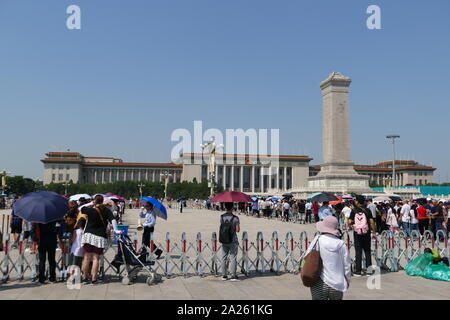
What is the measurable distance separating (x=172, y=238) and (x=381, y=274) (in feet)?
32.7

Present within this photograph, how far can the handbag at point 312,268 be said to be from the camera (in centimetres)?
486

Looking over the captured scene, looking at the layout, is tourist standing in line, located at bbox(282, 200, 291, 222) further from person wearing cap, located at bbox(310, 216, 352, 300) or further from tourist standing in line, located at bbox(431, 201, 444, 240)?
person wearing cap, located at bbox(310, 216, 352, 300)

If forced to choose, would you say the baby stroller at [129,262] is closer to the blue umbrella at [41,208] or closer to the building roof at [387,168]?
the blue umbrella at [41,208]

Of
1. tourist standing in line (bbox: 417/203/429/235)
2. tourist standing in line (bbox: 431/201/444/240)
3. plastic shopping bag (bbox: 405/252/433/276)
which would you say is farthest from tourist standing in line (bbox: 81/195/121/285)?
tourist standing in line (bbox: 431/201/444/240)

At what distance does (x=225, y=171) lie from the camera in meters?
132

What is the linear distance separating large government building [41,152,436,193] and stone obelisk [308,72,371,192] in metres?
69.5

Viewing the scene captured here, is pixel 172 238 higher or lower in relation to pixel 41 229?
lower

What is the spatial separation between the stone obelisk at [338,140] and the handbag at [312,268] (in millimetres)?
52732

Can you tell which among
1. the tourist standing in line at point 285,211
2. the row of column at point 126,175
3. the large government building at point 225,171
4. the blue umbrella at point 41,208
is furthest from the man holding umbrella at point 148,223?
the row of column at point 126,175

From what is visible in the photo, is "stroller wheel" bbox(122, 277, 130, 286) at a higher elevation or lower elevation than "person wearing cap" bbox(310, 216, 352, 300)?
lower

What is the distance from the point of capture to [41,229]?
8.85 m

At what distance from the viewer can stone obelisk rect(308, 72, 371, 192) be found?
56.2 metres
